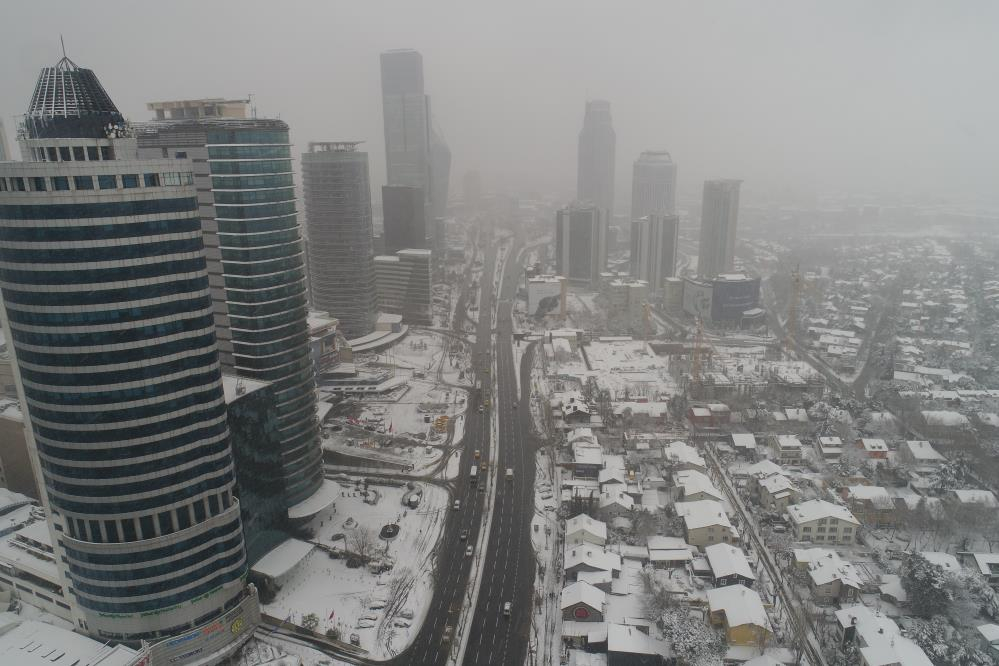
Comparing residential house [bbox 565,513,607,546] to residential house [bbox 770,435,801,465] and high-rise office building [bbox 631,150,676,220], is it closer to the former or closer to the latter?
residential house [bbox 770,435,801,465]

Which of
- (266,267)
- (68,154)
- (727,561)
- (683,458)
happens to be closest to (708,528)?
(727,561)

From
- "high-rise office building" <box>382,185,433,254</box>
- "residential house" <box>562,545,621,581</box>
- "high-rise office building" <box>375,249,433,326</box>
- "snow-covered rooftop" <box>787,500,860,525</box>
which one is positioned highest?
"high-rise office building" <box>382,185,433,254</box>

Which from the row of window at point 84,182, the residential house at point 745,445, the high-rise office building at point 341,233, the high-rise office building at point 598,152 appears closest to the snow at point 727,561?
the residential house at point 745,445

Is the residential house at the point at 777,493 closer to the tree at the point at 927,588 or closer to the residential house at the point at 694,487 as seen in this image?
the residential house at the point at 694,487

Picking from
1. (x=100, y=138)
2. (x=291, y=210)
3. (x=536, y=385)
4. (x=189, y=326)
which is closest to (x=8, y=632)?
(x=189, y=326)

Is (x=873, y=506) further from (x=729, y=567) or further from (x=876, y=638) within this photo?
(x=876, y=638)

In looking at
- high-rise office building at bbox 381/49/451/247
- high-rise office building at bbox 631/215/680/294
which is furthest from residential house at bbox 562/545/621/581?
high-rise office building at bbox 381/49/451/247

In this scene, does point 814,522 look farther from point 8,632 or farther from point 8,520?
point 8,520
